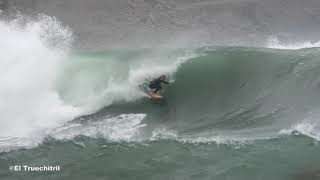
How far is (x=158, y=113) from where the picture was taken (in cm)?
1489

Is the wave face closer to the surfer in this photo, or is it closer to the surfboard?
the surfboard

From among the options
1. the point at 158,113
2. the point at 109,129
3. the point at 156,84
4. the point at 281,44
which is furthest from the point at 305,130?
the point at 281,44

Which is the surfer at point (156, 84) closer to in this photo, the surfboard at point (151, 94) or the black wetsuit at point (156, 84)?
the black wetsuit at point (156, 84)

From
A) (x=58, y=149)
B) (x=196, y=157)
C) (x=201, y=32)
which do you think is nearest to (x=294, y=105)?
(x=196, y=157)

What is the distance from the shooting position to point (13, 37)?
17969 millimetres

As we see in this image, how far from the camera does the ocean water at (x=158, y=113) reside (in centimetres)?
1207

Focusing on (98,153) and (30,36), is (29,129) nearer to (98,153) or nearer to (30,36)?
(98,153)

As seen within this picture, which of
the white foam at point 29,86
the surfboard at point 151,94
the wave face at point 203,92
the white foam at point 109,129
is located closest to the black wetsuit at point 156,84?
the surfboard at point 151,94

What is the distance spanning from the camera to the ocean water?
12070 millimetres

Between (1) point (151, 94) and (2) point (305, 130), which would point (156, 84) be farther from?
(2) point (305, 130)

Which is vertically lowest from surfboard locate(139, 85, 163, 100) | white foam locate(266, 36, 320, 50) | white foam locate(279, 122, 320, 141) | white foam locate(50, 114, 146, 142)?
white foam locate(279, 122, 320, 141)

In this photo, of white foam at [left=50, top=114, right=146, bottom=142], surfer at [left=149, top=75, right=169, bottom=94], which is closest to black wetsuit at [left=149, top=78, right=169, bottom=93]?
surfer at [left=149, top=75, right=169, bottom=94]

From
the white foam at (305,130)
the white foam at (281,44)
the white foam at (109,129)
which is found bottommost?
the white foam at (305,130)

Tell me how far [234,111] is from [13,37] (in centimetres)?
808
